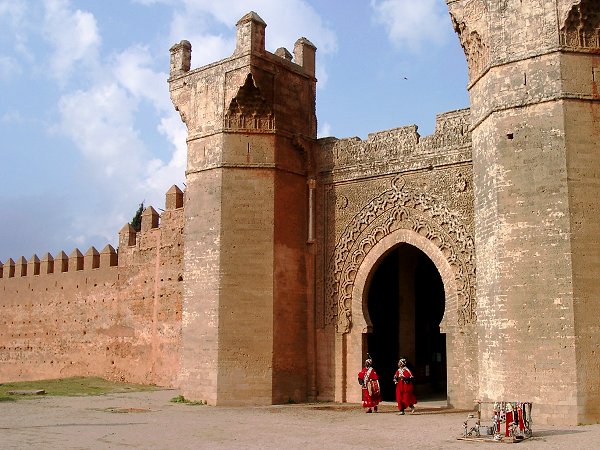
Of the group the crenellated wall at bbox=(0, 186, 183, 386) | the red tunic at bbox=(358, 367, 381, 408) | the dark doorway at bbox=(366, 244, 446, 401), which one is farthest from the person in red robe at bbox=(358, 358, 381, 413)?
the crenellated wall at bbox=(0, 186, 183, 386)

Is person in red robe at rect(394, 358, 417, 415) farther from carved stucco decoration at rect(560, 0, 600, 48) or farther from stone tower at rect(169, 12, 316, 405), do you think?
carved stucco decoration at rect(560, 0, 600, 48)

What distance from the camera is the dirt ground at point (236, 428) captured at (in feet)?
25.5

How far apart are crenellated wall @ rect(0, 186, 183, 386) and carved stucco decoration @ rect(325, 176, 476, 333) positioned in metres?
4.15

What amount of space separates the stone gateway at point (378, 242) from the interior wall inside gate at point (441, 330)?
1.1 inches

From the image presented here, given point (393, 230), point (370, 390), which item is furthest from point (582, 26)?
point (370, 390)

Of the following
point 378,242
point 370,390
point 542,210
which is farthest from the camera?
point 378,242

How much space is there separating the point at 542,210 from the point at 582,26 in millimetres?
2590

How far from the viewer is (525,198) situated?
9.84 metres

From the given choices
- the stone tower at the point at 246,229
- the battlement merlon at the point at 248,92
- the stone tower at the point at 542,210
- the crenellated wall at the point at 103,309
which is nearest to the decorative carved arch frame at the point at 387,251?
the stone tower at the point at 246,229

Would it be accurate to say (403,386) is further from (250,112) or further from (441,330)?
(250,112)

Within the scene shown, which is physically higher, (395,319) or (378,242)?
(378,242)

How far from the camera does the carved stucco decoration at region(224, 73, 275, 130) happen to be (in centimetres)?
1332

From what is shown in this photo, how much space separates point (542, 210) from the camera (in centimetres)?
968

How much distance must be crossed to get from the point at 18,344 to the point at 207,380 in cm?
1016
